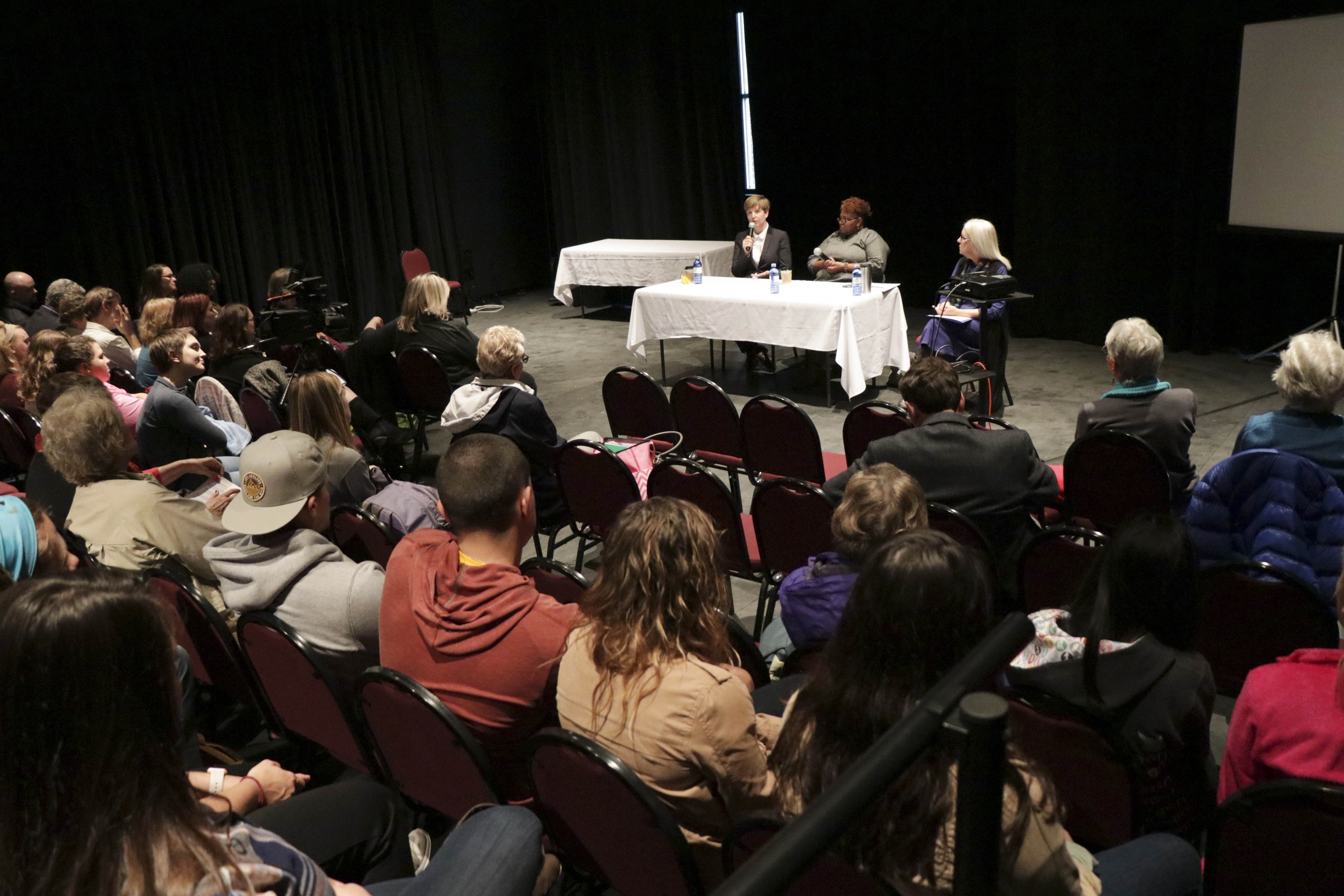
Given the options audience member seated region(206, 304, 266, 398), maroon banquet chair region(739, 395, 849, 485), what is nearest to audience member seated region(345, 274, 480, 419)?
audience member seated region(206, 304, 266, 398)

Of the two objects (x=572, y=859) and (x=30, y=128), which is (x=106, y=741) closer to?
(x=572, y=859)

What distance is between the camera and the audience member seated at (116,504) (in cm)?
290

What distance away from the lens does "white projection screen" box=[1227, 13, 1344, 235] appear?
251 inches

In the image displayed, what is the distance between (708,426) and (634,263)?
5424mm

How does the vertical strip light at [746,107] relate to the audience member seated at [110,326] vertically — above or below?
above

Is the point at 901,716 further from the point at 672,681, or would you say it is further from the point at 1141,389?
the point at 1141,389

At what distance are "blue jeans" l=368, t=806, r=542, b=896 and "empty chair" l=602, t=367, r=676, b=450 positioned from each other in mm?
2974

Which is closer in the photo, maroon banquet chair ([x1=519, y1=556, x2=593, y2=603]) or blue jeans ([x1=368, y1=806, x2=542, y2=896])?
blue jeans ([x1=368, y1=806, x2=542, y2=896])

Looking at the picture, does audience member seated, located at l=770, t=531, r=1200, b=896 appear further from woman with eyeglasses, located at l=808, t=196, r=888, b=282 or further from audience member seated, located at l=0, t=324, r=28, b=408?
woman with eyeglasses, located at l=808, t=196, r=888, b=282

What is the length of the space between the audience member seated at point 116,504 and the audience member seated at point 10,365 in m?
2.77

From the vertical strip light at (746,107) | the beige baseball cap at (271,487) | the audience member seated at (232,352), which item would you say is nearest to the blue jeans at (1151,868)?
A: the beige baseball cap at (271,487)

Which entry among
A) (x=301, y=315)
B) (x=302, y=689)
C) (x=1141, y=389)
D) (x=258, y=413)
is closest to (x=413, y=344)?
→ (x=301, y=315)

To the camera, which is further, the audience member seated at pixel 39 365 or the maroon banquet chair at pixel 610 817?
the audience member seated at pixel 39 365

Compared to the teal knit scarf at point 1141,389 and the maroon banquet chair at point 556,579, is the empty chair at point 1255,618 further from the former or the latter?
the maroon banquet chair at point 556,579
